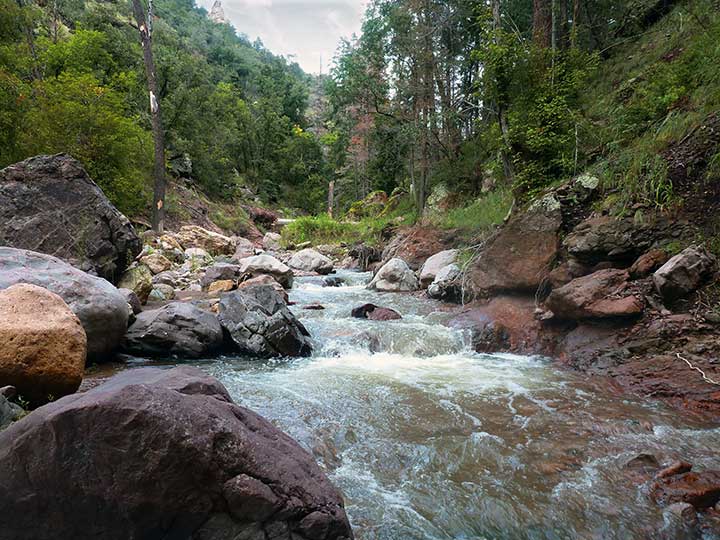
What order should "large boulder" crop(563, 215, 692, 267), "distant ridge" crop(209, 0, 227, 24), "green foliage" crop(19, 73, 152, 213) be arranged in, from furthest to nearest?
"distant ridge" crop(209, 0, 227, 24) < "green foliage" crop(19, 73, 152, 213) < "large boulder" crop(563, 215, 692, 267)

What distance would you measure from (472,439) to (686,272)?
11.2ft

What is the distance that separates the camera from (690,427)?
363 cm

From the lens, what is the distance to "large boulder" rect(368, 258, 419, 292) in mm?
11234

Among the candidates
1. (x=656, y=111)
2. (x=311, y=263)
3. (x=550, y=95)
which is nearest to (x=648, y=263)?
(x=656, y=111)

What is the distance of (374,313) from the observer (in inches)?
320

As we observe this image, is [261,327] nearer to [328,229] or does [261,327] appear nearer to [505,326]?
[505,326]

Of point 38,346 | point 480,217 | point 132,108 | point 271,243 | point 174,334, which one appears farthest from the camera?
point 271,243

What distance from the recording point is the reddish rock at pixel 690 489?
2.65m

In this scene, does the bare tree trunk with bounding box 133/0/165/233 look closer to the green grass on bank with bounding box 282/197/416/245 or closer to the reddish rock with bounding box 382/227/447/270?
the green grass on bank with bounding box 282/197/416/245

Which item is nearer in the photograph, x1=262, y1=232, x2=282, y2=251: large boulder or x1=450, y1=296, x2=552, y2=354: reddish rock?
x1=450, y1=296, x2=552, y2=354: reddish rock

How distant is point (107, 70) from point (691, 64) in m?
22.1

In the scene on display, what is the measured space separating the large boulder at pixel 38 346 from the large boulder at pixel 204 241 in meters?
12.8

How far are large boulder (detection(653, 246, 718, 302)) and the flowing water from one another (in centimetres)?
147

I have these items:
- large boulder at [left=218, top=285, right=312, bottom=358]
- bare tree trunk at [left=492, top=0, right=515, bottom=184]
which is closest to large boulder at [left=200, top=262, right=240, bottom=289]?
large boulder at [left=218, top=285, right=312, bottom=358]
